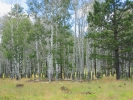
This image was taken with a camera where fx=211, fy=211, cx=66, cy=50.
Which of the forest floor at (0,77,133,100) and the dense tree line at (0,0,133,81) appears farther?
the dense tree line at (0,0,133,81)

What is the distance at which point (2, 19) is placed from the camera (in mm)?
40406

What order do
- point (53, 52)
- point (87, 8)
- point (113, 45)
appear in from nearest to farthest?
1. point (113, 45)
2. point (53, 52)
3. point (87, 8)

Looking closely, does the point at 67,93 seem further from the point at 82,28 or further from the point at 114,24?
the point at 82,28

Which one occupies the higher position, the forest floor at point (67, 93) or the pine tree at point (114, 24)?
the pine tree at point (114, 24)

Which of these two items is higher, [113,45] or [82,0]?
[82,0]

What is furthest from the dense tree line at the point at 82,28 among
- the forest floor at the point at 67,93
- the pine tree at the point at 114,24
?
the forest floor at the point at 67,93

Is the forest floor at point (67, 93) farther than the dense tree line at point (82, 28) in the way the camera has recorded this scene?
No

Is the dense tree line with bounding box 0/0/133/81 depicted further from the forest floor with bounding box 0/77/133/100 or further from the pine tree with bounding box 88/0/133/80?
the forest floor with bounding box 0/77/133/100

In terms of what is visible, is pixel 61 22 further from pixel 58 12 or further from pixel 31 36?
pixel 31 36

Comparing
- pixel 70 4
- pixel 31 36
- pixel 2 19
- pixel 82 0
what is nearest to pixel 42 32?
pixel 31 36

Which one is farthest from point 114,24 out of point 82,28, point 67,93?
point 67,93

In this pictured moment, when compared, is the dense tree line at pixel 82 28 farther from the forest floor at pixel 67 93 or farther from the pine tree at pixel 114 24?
the forest floor at pixel 67 93

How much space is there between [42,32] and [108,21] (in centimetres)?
729

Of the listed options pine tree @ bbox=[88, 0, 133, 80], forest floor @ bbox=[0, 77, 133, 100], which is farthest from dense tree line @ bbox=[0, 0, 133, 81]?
forest floor @ bbox=[0, 77, 133, 100]
